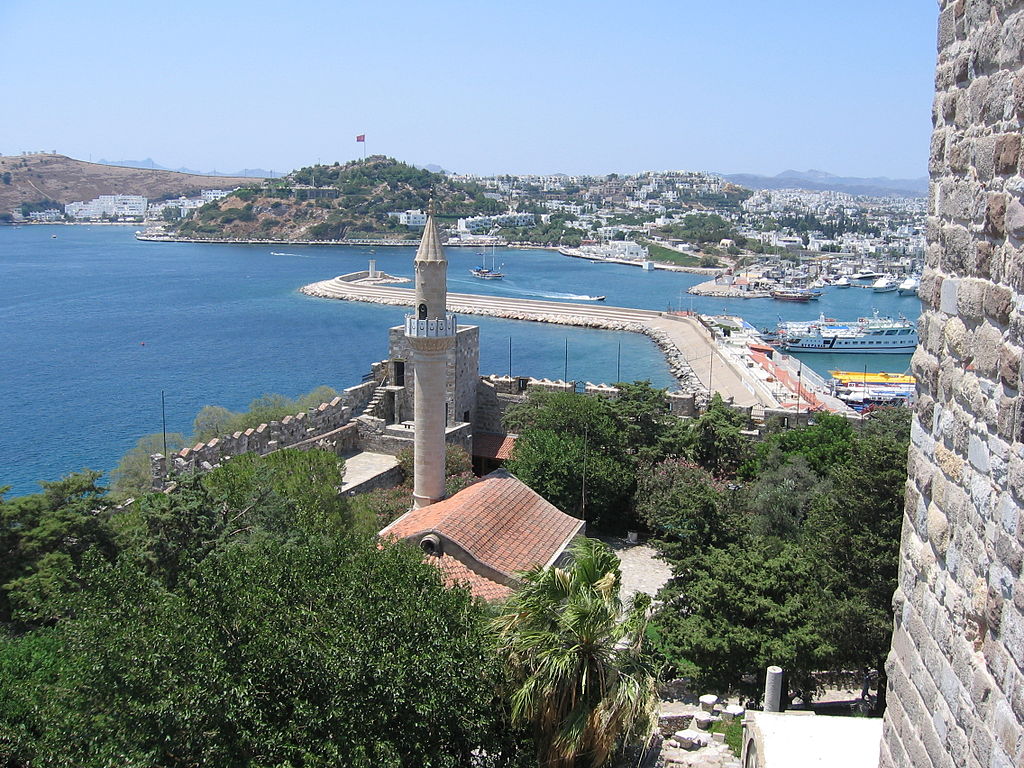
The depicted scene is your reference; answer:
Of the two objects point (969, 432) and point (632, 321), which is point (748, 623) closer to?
point (969, 432)

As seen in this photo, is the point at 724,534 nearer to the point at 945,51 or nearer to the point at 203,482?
the point at 203,482

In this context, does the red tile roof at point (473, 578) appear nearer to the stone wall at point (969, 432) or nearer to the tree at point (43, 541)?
the tree at point (43, 541)

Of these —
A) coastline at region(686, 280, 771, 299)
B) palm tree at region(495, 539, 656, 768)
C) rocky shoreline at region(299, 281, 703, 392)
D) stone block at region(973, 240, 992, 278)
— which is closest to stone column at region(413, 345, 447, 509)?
palm tree at region(495, 539, 656, 768)

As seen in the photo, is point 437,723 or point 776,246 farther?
point 776,246

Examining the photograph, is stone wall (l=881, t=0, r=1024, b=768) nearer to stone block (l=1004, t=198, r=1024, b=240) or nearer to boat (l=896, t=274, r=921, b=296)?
stone block (l=1004, t=198, r=1024, b=240)

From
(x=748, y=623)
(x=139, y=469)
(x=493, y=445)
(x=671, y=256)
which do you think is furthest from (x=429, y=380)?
(x=671, y=256)

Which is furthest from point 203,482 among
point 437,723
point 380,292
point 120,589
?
point 380,292
